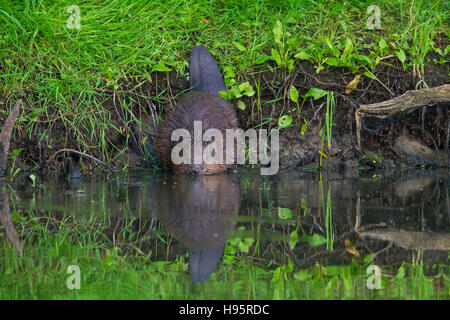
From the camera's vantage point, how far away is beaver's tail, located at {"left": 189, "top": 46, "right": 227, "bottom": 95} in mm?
4268

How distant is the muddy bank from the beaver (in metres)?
0.16

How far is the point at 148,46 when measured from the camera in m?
4.39

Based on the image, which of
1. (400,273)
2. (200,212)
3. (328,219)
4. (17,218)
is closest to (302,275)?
(400,273)

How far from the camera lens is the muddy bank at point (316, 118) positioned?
4332mm

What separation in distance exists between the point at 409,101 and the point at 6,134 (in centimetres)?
253

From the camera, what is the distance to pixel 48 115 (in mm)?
4188

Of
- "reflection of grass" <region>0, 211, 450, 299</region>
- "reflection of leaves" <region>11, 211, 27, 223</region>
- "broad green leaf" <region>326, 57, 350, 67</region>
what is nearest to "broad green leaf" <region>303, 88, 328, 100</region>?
"broad green leaf" <region>326, 57, 350, 67</region>

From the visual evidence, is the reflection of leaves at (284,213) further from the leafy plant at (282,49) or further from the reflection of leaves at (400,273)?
the leafy plant at (282,49)

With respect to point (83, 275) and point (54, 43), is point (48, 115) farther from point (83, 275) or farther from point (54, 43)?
point (83, 275)

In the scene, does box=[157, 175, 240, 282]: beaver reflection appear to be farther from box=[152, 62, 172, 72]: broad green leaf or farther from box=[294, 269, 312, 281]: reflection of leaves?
box=[152, 62, 172, 72]: broad green leaf

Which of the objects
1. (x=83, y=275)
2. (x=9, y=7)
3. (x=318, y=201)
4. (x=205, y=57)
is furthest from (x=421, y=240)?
(x=9, y=7)

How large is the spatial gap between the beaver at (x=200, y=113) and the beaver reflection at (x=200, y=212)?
109 mm
